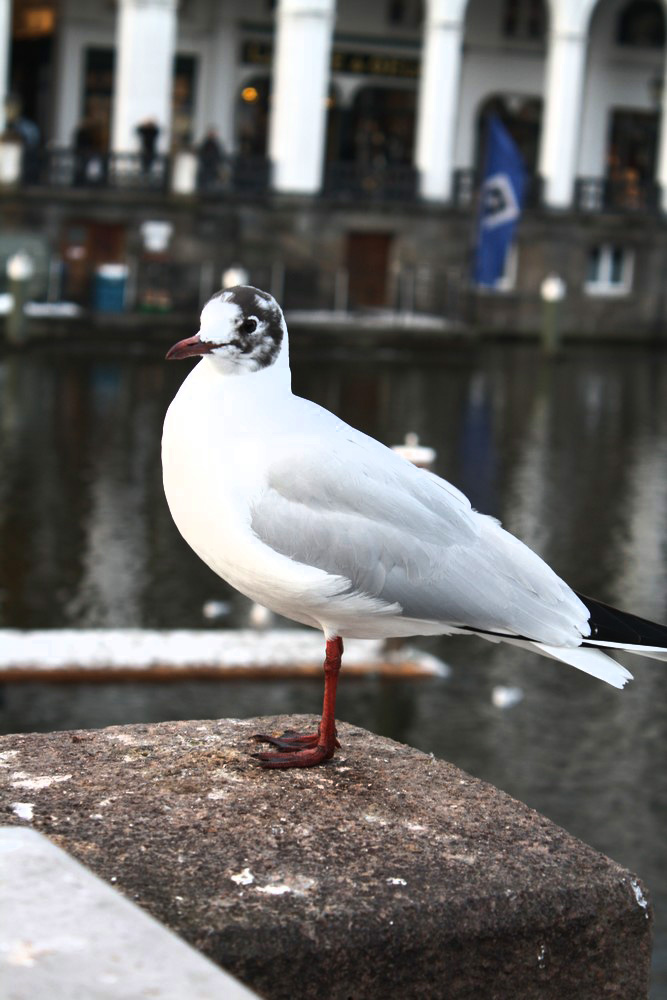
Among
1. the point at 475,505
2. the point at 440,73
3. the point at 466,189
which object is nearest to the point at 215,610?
the point at 475,505

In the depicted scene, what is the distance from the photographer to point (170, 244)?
35.6 metres

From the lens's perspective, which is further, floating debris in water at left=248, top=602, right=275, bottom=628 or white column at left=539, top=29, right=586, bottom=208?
white column at left=539, top=29, right=586, bottom=208

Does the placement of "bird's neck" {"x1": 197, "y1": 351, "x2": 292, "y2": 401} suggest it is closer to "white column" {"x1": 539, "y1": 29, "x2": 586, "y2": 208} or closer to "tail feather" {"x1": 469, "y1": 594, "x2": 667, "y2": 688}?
"tail feather" {"x1": 469, "y1": 594, "x2": 667, "y2": 688}

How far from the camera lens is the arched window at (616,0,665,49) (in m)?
47.1

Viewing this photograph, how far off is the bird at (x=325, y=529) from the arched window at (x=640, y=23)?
148 feet

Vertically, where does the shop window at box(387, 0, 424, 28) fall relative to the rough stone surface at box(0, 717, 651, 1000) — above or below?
above

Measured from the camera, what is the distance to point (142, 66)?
37125mm

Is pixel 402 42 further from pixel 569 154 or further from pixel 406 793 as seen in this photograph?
pixel 406 793

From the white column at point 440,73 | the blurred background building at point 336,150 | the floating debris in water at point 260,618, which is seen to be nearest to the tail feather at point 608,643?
the floating debris in water at point 260,618

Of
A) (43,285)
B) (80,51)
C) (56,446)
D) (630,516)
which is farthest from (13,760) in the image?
(80,51)

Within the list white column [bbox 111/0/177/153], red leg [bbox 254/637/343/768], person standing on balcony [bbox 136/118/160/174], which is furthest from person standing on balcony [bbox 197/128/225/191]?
red leg [bbox 254/637/343/768]

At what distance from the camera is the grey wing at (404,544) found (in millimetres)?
4004

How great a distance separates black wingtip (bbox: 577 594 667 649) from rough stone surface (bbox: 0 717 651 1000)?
0.41 m

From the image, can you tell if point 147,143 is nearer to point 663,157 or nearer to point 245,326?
point 663,157
